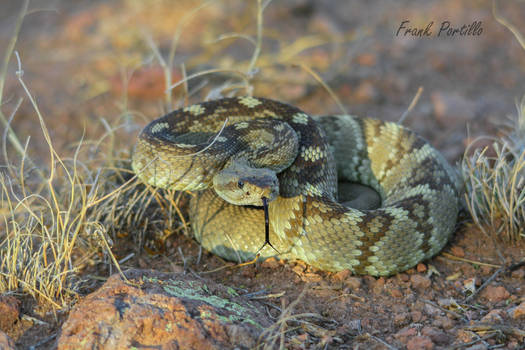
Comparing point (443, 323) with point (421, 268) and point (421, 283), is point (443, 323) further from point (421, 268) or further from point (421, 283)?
point (421, 268)

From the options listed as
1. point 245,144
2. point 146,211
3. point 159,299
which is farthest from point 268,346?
point 146,211

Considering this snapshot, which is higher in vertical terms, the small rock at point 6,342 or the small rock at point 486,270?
the small rock at point 486,270

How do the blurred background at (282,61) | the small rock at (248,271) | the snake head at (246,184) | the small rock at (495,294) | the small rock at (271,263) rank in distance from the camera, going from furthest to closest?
1. the blurred background at (282,61)
2. the small rock at (271,263)
3. the small rock at (248,271)
4. the snake head at (246,184)
5. the small rock at (495,294)

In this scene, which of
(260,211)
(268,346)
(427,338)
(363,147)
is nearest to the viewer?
(268,346)

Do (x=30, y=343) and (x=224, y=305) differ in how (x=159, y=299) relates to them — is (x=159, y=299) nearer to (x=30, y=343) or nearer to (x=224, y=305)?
(x=224, y=305)
